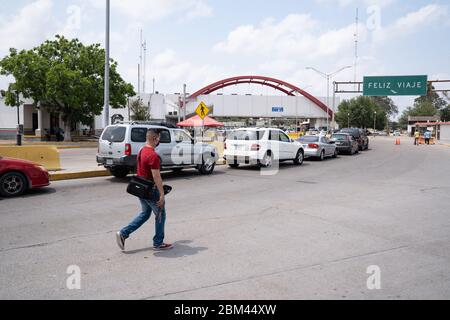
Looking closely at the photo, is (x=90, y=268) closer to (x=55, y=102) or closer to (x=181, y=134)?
(x=181, y=134)

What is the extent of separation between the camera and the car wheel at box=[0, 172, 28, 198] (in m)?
10.0

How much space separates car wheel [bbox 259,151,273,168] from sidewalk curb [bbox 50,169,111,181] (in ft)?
20.6

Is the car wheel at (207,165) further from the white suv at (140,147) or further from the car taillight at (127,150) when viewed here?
the car taillight at (127,150)

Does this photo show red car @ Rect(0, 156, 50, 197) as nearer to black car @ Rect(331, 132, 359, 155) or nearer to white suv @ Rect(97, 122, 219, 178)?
white suv @ Rect(97, 122, 219, 178)

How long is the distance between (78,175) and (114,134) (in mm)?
2147

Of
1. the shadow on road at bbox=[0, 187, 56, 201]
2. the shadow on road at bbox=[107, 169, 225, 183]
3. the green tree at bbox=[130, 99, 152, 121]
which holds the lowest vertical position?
the shadow on road at bbox=[0, 187, 56, 201]

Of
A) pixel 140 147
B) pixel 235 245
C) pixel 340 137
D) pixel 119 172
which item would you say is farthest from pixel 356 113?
pixel 235 245

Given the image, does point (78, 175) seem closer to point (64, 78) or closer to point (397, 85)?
point (64, 78)

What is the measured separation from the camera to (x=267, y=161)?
Result: 1727 centimetres

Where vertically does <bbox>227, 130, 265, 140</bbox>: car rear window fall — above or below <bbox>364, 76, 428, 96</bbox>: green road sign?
below

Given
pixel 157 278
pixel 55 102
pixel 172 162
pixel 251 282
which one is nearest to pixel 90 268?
pixel 157 278

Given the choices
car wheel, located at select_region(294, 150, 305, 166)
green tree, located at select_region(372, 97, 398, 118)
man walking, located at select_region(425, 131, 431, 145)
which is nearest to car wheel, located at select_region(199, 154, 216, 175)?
car wheel, located at select_region(294, 150, 305, 166)

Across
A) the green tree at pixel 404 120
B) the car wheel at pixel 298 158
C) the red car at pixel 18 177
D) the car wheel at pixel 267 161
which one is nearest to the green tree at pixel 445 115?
the green tree at pixel 404 120
